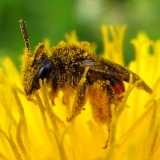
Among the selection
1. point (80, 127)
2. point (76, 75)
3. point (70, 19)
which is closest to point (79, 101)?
point (76, 75)

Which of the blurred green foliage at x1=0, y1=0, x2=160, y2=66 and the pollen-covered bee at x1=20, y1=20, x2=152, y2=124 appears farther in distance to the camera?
the blurred green foliage at x1=0, y1=0, x2=160, y2=66

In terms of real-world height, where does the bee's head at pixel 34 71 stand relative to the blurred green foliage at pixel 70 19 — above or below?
below

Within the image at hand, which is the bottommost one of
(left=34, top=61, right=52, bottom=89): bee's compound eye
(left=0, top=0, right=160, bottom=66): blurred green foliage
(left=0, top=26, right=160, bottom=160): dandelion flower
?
(left=0, top=26, right=160, bottom=160): dandelion flower

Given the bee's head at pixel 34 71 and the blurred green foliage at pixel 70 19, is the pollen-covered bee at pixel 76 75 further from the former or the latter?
the blurred green foliage at pixel 70 19

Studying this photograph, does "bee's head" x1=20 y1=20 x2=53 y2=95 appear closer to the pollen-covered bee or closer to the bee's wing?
the pollen-covered bee

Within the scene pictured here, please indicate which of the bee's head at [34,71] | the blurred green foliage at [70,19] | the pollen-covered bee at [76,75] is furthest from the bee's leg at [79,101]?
the blurred green foliage at [70,19]

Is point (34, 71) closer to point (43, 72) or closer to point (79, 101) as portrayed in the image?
point (43, 72)

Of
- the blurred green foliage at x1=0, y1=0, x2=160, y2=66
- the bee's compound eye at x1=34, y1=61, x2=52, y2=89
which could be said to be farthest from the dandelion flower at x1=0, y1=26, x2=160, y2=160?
the blurred green foliage at x1=0, y1=0, x2=160, y2=66
